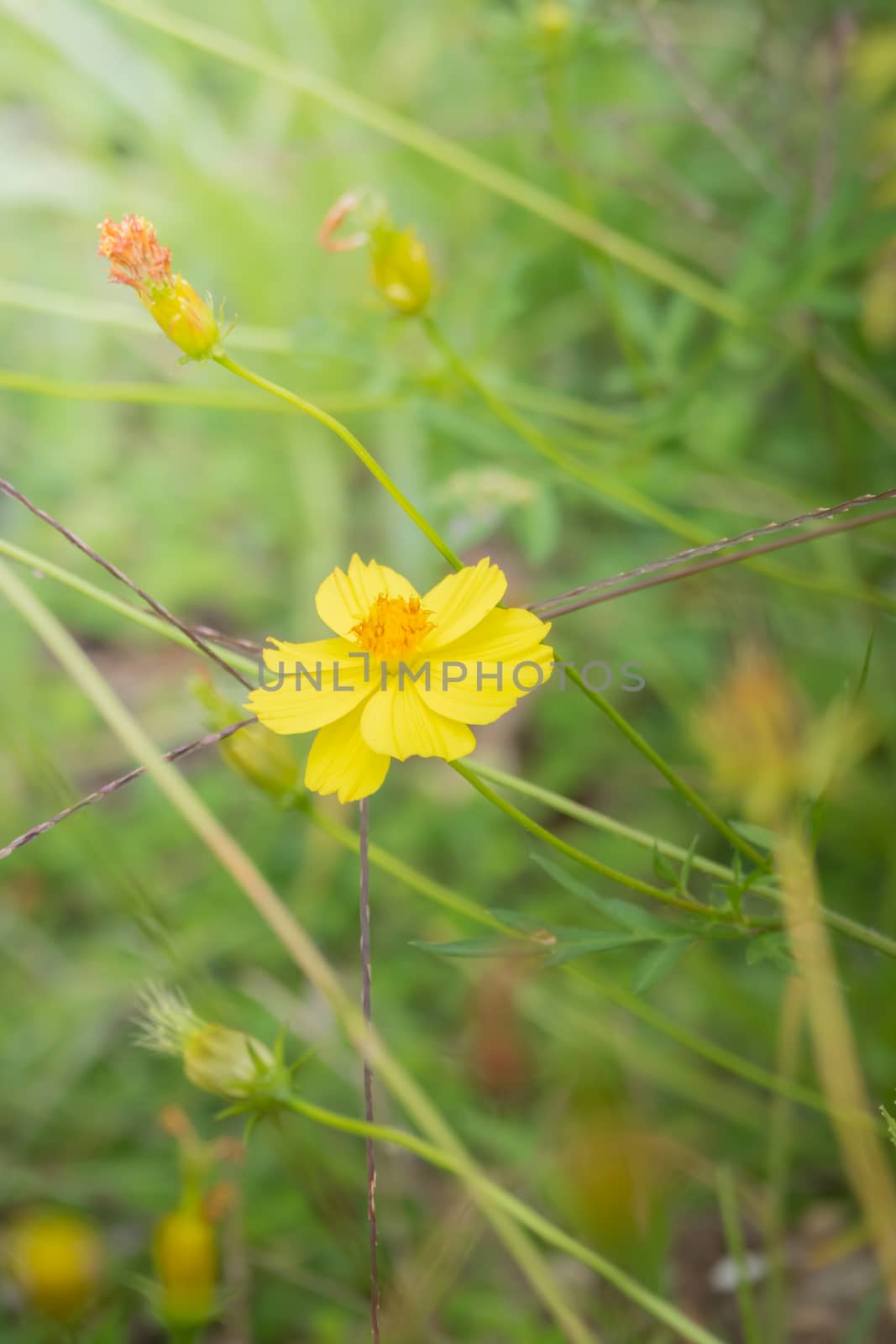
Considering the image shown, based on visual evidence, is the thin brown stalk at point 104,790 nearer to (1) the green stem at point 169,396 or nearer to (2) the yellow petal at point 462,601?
(2) the yellow petal at point 462,601

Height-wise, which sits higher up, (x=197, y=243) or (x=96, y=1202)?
(x=197, y=243)

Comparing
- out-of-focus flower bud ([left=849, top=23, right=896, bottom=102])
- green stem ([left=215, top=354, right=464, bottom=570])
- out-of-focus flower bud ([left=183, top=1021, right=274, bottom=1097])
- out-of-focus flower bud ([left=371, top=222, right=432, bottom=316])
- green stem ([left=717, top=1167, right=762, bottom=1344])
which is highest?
out-of-focus flower bud ([left=849, top=23, right=896, bottom=102])

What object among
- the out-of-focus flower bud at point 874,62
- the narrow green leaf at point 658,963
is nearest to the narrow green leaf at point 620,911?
the narrow green leaf at point 658,963

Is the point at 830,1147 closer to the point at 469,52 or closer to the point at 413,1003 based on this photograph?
the point at 413,1003

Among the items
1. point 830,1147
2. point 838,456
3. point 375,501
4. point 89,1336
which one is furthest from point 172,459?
point 830,1147

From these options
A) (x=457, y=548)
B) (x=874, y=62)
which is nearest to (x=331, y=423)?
(x=457, y=548)

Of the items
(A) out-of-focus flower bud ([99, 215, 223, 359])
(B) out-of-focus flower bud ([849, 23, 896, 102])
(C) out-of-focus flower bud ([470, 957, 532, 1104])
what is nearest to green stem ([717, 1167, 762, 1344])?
(C) out-of-focus flower bud ([470, 957, 532, 1104])

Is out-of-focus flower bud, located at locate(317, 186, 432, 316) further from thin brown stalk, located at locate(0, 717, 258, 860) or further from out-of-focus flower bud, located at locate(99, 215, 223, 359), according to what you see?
thin brown stalk, located at locate(0, 717, 258, 860)
